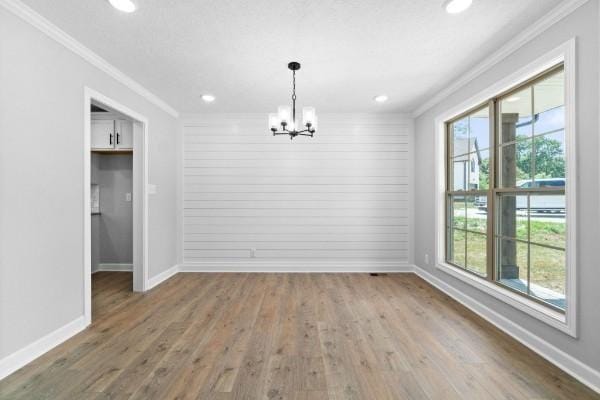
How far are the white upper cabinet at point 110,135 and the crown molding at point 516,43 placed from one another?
4.69 meters

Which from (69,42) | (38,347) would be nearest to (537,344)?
(38,347)

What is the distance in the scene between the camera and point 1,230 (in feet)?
6.23

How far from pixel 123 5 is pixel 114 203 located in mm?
→ 3631

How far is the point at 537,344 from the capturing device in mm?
2213

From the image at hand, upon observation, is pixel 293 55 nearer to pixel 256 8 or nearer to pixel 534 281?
pixel 256 8

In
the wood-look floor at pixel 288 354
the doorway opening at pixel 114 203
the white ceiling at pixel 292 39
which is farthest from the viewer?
the doorway opening at pixel 114 203

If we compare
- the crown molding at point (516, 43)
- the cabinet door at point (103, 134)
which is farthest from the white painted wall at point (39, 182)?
the crown molding at point (516, 43)

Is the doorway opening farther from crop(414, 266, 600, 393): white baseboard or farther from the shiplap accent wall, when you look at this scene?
crop(414, 266, 600, 393): white baseboard

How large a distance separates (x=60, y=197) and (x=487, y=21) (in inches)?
153

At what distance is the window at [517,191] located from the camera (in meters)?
2.21

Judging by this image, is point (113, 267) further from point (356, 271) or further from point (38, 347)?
point (356, 271)

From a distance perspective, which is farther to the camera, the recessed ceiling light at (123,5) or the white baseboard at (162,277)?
the white baseboard at (162,277)

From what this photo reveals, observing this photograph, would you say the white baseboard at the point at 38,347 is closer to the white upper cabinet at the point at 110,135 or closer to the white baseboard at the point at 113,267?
the white baseboard at the point at 113,267

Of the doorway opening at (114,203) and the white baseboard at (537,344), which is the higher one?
the doorway opening at (114,203)
